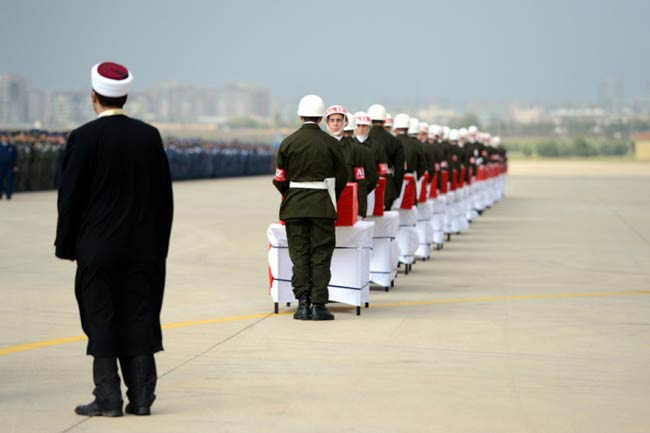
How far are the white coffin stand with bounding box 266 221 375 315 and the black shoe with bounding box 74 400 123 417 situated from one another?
5.00 m

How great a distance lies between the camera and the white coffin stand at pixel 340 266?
12867 mm

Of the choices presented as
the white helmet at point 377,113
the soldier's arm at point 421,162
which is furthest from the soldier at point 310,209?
the soldier's arm at point 421,162

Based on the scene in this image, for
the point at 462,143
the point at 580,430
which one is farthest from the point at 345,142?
the point at 462,143

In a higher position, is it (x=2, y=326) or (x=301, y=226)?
(x=301, y=226)

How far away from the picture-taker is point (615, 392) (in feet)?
29.4

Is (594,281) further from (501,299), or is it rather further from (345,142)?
(345,142)

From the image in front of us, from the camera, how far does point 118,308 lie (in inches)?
311

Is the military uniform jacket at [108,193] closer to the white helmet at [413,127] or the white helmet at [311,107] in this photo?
the white helmet at [311,107]

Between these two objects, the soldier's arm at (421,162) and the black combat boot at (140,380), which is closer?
the black combat boot at (140,380)

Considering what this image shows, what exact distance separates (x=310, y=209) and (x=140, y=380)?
4.69m

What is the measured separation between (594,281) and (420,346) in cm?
652

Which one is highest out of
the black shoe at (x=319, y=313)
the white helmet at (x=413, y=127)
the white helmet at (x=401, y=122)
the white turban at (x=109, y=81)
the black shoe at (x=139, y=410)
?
the white turban at (x=109, y=81)


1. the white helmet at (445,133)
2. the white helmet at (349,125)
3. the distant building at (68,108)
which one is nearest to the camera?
the white helmet at (349,125)

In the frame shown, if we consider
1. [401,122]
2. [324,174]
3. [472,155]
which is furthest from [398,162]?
[472,155]
